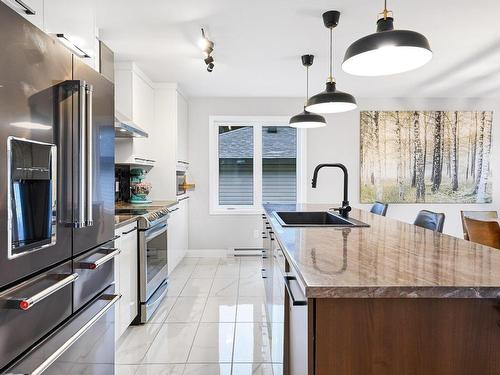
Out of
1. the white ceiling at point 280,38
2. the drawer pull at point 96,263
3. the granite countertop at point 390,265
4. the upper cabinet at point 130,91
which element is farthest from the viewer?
the upper cabinet at point 130,91

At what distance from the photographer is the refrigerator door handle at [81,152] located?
1.39 meters

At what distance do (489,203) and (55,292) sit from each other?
5.98m

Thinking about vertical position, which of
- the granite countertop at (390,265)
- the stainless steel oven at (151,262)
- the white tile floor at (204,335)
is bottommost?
the white tile floor at (204,335)

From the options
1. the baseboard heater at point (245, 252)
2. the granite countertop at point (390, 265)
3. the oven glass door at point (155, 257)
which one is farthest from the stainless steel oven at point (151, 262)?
the baseboard heater at point (245, 252)

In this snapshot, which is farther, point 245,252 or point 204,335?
point 245,252

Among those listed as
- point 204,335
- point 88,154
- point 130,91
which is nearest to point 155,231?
point 204,335

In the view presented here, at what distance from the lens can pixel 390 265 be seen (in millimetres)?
1128

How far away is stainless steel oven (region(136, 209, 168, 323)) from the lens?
2.76 meters

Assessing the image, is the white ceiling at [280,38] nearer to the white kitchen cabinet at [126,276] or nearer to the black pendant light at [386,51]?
the black pendant light at [386,51]

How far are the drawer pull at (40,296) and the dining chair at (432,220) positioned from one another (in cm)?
221

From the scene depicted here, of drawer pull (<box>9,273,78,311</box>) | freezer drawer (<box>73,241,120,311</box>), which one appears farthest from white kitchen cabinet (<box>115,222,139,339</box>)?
drawer pull (<box>9,273,78,311</box>)

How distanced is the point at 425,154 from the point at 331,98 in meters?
3.53

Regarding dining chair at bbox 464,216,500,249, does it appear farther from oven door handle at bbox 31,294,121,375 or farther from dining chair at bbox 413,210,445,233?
oven door handle at bbox 31,294,121,375

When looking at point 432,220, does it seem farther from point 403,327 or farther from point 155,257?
point 155,257
